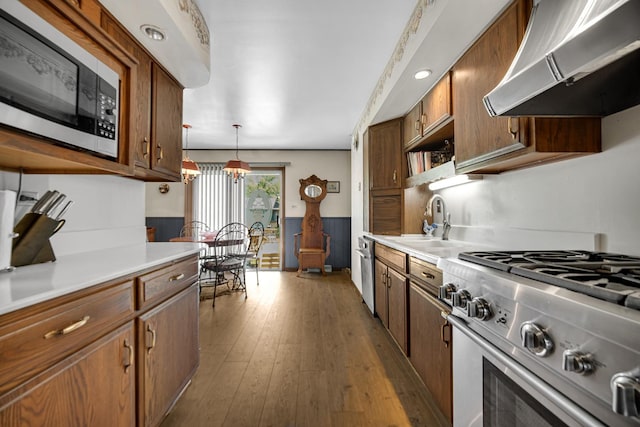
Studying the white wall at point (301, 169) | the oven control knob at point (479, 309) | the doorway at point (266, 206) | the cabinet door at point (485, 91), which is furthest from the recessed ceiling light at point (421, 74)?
the doorway at point (266, 206)

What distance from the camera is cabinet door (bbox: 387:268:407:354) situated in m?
2.01

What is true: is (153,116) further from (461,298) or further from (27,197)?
(461,298)

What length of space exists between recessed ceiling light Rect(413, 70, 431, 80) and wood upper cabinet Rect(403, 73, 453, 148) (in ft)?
0.39

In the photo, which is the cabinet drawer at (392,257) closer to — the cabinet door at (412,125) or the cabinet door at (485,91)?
the cabinet door at (485,91)

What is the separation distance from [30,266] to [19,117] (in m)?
0.60

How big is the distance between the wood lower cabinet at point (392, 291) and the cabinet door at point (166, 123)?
1.73 metres

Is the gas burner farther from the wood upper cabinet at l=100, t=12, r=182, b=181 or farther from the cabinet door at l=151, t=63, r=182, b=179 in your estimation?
the cabinet door at l=151, t=63, r=182, b=179

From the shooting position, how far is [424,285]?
1665mm

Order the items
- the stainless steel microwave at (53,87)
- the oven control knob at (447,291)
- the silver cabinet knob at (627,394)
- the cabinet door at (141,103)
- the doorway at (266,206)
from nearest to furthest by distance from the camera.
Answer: the silver cabinet knob at (627,394), the stainless steel microwave at (53,87), the oven control knob at (447,291), the cabinet door at (141,103), the doorway at (266,206)

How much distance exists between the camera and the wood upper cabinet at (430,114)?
6.72ft

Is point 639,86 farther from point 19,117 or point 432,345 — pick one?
point 19,117

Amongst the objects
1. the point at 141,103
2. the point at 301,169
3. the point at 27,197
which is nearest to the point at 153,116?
the point at 141,103

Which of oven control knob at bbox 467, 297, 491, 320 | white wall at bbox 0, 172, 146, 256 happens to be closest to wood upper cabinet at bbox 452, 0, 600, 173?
oven control knob at bbox 467, 297, 491, 320

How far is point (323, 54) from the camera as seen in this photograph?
2.40m
